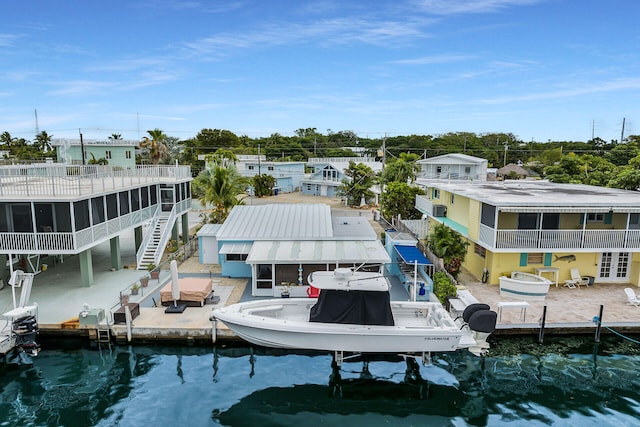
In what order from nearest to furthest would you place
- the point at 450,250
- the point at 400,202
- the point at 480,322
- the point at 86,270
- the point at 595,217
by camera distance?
the point at 480,322, the point at 86,270, the point at 450,250, the point at 595,217, the point at 400,202

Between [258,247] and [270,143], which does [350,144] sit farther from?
[258,247]

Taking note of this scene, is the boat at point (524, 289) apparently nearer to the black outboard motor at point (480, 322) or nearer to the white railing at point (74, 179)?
the black outboard motor at point (480, 322)

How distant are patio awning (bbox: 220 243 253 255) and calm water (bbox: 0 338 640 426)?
5.64m

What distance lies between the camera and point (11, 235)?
16766mm

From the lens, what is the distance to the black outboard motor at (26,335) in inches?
542

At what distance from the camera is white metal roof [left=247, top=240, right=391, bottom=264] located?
17.4 m

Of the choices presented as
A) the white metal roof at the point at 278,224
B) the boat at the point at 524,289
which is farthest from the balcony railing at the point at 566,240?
the white metal roof at the point at 278,224

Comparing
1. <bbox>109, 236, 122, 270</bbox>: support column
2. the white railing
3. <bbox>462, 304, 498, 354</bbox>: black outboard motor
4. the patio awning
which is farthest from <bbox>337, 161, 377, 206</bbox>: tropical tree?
<bbox>462, 304, 498, 354</bbox>: black outboard motor

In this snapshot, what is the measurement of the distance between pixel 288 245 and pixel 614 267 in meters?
15.1

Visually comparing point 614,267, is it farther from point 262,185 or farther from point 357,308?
point 262,185

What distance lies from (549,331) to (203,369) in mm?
12277

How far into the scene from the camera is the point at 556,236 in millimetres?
18141

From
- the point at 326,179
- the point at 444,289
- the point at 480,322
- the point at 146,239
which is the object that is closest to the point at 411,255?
the point at 444,289

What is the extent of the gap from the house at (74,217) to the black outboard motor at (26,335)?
3.25m
